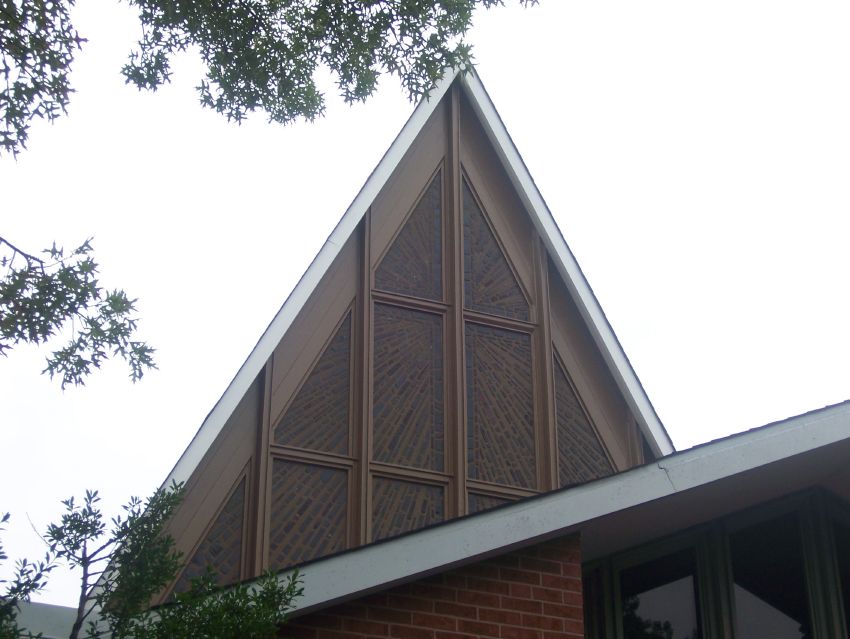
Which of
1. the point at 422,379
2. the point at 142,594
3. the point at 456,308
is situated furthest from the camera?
the point at 456,308

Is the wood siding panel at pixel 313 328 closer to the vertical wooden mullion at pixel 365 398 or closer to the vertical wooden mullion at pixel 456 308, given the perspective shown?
the vertical wooden mullion at pixel 365 398

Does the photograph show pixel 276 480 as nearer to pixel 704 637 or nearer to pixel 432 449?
pixel 432 449

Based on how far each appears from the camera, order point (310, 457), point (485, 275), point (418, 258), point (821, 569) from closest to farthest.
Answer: point (821, 569) → point (310, 457) → point (418, 258) → point (485, 275)

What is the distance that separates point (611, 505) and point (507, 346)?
22.1ft

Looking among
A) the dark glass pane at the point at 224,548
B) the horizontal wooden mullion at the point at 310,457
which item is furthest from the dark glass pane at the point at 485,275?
the dark glass pane at the point at 224,548

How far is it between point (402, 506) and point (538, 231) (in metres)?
3.74

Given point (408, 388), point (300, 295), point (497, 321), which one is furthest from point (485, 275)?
point (300, 295)

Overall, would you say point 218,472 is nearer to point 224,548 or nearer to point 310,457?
point 224,548

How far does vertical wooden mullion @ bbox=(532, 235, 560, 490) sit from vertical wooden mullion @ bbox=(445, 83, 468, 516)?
0.84 m

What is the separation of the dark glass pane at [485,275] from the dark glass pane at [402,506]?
226cm

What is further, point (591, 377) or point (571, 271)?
point (571, 271)

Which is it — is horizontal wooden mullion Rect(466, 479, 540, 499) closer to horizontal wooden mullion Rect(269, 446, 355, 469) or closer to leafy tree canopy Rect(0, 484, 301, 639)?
horizontal wooden mullion Rect(269, 446, 355, 469)

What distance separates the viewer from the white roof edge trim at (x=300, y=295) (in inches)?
438

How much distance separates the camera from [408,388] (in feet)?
41.2
